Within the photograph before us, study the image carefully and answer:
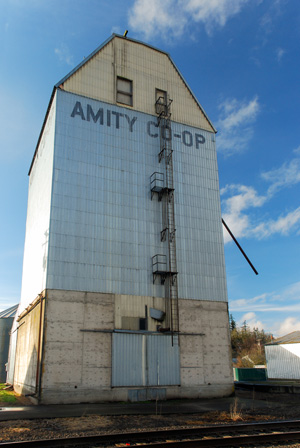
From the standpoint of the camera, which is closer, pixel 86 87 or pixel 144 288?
pixel 144 288

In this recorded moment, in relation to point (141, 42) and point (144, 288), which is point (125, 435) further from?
point (141, 42)

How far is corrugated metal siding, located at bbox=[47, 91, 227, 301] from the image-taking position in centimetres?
2286

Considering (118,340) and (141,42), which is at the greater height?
(141,42)

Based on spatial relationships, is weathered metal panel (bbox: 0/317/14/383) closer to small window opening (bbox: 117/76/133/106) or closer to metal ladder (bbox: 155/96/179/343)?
metal ladder (bbox: 155/96/179/343)

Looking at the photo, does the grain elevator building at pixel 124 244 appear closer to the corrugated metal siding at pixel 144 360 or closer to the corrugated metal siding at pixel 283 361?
the corrugated metal siding at pixel 144 360

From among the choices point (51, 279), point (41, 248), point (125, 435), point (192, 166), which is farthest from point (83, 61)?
point (125, 435)

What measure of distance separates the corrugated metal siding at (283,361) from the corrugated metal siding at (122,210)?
20.5 metres

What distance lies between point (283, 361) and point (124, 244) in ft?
93.6

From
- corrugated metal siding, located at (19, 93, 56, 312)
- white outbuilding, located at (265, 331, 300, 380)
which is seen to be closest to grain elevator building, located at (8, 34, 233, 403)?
corrugated metal siding, located at (19, 93, 56, 312)

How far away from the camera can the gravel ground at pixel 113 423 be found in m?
11.5

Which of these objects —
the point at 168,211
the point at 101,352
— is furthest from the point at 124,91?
the point at 101,352

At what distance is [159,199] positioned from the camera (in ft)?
86.7

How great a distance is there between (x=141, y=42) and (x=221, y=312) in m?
21.4

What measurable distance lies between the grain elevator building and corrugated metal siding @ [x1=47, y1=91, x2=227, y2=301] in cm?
7
